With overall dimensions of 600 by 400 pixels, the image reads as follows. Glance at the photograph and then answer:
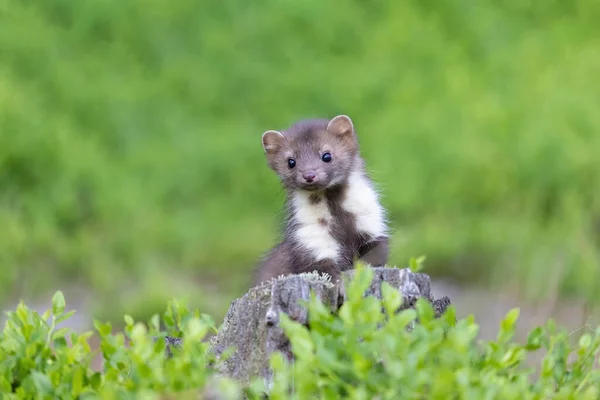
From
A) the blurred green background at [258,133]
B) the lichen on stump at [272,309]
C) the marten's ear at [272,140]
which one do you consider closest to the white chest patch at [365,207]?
the marten's ear at [272,140]

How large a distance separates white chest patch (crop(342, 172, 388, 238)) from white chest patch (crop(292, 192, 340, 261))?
0.18 metres

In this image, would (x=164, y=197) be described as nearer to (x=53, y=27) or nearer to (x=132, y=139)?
(x=132, y=139)

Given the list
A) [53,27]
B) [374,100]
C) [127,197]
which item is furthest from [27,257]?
[374,100]

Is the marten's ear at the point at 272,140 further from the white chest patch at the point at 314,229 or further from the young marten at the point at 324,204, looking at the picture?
the white chest patch at the point at 314,229

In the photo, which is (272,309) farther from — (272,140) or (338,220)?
(272,140)

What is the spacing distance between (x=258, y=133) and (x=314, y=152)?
25.0 feet

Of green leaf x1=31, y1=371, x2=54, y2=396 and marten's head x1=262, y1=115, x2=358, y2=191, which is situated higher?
marten's head x1=262, y1=115, x2=358, y2=191

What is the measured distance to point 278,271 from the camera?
835cm

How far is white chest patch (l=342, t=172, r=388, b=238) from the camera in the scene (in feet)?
27.0

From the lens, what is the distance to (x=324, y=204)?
27.7 ft

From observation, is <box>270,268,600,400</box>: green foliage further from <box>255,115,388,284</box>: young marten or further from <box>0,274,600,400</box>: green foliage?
<box>255,115,388,284</box>: young marten

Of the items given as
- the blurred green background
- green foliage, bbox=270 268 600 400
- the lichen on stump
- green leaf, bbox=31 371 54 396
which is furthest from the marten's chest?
the blurred green background

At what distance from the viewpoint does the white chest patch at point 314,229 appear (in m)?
8.02

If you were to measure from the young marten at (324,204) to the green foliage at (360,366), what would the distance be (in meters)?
2.36
